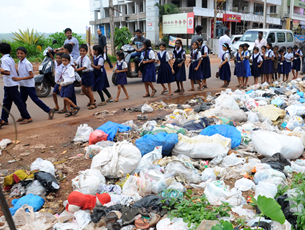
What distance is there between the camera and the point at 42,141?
4.80 metres

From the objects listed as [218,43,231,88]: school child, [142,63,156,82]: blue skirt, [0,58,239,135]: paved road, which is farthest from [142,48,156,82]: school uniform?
[218,43,231,88]: school child

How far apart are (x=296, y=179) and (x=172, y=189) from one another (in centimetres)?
138

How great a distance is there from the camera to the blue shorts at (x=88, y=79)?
21.9ft

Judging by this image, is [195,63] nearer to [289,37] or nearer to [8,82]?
[8,82]

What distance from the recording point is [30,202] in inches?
Result: 116

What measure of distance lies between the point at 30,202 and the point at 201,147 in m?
2.23

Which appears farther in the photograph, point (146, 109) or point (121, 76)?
point (121, 76)

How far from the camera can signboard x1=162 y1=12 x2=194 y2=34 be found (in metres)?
24.1

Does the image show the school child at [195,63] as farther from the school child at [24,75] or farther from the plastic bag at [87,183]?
the plastic bag at [87,183]

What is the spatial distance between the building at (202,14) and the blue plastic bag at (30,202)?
83.5ft

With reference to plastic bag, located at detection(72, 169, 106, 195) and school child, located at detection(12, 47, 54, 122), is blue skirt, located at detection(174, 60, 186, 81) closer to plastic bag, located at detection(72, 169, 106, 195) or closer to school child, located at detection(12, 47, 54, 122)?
school child, located at detection(12, 47, 54, 122)

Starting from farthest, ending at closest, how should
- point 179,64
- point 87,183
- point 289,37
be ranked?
1. point 289,37
2. point 179,64
3. point 87,183

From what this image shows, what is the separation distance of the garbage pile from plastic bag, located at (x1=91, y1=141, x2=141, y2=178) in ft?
0.04

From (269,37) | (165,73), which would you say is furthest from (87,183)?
(269,37)
